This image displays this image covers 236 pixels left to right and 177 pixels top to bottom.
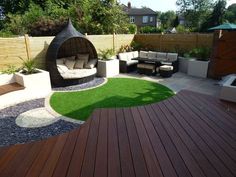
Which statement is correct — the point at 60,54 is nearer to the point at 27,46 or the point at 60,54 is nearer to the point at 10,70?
the point at 27,46

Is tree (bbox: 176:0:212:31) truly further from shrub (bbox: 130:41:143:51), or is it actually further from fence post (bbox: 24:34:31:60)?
fence post (bbox: 24:34:31:60)

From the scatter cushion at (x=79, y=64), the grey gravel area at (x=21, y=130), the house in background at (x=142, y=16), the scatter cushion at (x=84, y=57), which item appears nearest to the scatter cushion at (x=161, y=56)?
the scatter cushion at (x=84, y=57)

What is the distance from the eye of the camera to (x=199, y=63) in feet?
28.7

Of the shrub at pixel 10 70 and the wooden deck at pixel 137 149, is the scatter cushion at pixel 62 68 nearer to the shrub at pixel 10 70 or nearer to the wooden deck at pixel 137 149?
the shrub at pixel 10 70

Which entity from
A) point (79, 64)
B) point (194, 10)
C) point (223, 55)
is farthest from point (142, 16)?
point (79, 64)

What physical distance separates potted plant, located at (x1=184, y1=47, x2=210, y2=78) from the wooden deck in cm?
476

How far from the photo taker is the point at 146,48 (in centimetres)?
1156

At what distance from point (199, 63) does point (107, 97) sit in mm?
4821

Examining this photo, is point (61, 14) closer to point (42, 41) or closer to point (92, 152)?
point (42, 41)

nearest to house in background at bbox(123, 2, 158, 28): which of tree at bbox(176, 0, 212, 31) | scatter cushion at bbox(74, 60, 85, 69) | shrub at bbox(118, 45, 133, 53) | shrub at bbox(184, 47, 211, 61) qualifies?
tree at bbox(176, 0, 212, 31)

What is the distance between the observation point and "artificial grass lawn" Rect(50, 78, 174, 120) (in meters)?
5.50

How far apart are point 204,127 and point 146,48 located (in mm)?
8478

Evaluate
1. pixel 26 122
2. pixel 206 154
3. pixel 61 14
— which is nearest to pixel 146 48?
pixel 61 14

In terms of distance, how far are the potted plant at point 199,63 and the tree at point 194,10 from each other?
26208mm
